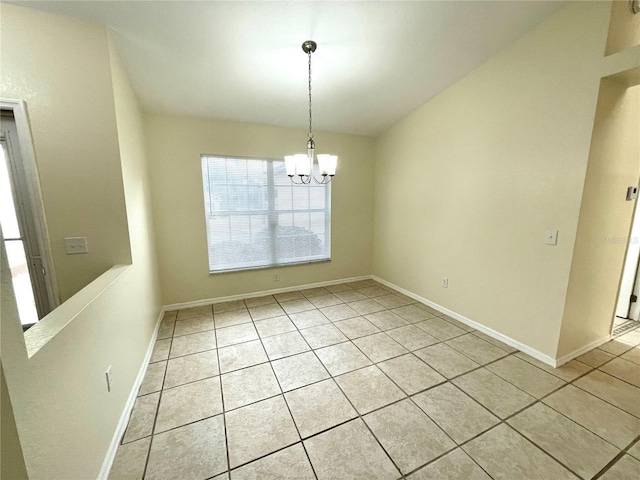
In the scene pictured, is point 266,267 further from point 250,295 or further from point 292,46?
point 292,46

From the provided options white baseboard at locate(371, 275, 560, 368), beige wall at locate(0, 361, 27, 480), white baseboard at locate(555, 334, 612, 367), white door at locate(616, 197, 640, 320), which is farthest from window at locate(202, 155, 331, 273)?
white door at locate(616, 197, 640, 320)

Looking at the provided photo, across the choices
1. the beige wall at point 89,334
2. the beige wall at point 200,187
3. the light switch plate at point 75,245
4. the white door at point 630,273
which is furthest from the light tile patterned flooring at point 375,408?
the light switch plate at point 75,245

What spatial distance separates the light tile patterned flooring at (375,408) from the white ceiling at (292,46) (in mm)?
2518

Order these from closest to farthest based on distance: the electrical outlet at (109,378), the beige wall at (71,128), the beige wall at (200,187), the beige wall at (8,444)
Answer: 1. the beige wall at (8,444)
2. the electrical outlet at (109,378)
3. the beige wall at (71,128)
4. the beige wall at (200,187)

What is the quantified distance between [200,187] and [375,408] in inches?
116

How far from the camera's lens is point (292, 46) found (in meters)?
2.09

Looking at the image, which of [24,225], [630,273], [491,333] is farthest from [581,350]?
[24,225]

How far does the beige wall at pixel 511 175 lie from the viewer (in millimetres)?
1918

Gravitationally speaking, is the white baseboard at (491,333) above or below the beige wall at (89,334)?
below

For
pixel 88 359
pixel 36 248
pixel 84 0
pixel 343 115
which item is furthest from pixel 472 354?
pixel 84 0

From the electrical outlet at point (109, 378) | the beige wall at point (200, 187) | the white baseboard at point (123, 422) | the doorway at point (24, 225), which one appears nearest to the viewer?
the white baseboard at point (123, 422)

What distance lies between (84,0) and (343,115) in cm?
246

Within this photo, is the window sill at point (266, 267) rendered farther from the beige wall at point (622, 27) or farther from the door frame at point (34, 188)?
the beige wall at point (622, 27)

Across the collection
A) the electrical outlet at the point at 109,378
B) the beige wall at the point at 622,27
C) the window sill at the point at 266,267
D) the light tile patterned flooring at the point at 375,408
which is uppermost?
the beige wall at the point at 622,27
